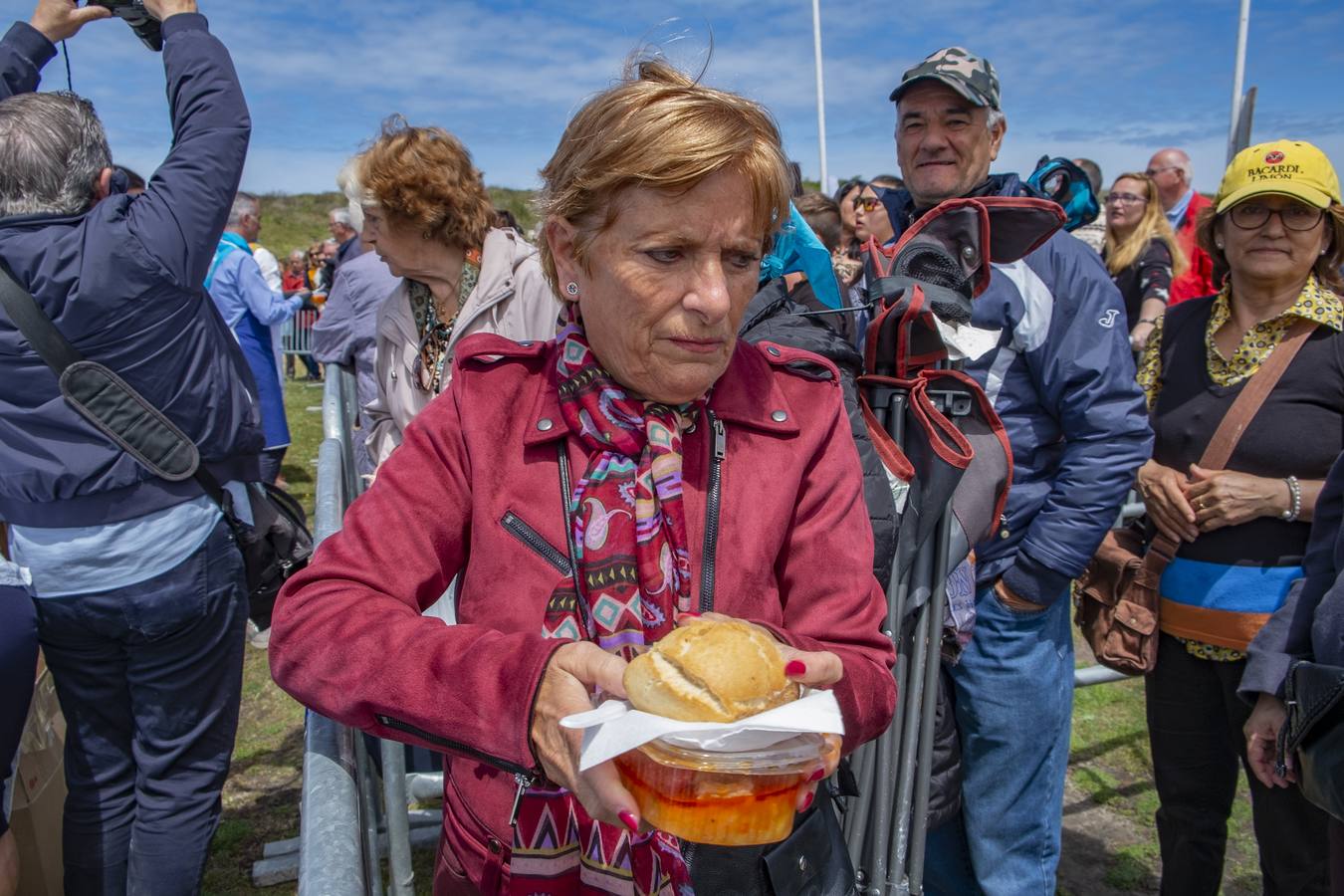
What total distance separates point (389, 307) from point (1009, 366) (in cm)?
206

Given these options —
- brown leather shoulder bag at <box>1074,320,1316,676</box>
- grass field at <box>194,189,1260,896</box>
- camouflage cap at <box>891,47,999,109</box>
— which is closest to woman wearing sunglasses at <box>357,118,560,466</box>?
grass field at <box>194,189,1260,896</box>

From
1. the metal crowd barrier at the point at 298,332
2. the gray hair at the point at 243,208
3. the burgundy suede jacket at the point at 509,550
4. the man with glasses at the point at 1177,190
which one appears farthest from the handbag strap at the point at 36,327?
the metal crowd barrier at the point at 298,332

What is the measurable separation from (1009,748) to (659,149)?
2.06 meters

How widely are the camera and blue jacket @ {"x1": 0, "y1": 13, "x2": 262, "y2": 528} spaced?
318mm

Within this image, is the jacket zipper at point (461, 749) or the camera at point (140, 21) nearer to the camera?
the jacket zipper at point (461, 749)

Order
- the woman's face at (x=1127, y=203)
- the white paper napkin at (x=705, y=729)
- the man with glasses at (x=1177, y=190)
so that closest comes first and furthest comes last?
the white paper napkin at (x=705, y=729), the woman's face at (x=1127, y=203), the man with glasses at (x=1177, y=190)

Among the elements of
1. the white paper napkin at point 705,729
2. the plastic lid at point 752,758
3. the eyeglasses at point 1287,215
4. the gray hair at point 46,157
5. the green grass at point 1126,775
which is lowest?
the green grass at point 1126,775

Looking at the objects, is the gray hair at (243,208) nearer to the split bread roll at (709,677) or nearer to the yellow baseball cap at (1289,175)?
the yellow baseball cap at (1289,175)

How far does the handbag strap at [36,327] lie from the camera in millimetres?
2400

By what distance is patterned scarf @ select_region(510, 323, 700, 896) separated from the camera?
137 centimetres

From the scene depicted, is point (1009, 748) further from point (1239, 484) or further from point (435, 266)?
point (435, 266)

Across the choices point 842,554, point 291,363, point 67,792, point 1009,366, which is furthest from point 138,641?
point 291,363

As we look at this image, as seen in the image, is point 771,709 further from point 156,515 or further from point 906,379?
point 156,515

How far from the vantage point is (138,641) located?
2703 millimetres
